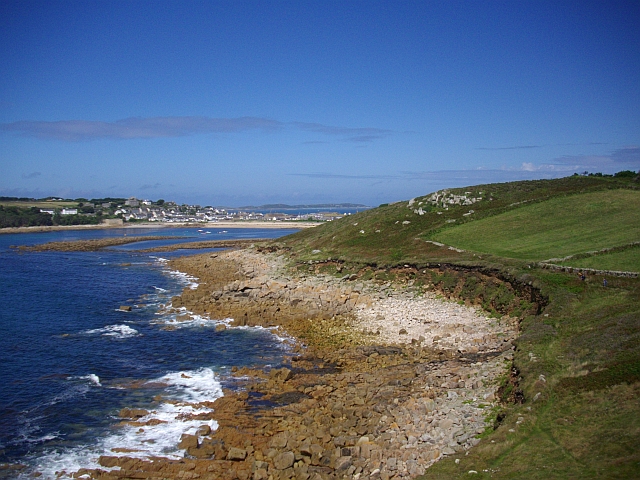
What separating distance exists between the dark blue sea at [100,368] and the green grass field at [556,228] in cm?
1750

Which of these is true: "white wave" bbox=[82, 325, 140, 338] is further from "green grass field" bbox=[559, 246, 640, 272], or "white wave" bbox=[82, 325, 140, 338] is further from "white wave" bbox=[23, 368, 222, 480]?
"green grass field" bbox=[559, 246, 640, 272]

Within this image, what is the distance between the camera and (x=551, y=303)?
2194cm

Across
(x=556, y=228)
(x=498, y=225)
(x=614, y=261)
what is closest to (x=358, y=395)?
(x=614, y=261)

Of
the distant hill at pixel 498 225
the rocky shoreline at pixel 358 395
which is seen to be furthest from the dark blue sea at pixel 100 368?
the distant hill at pixel 498 225

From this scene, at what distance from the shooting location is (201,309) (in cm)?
3622

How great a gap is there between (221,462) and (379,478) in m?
4.85

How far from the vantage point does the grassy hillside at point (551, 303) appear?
1091 cm

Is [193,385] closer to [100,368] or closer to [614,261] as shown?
[100,368]

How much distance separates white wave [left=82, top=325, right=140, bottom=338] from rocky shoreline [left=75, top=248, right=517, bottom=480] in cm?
540

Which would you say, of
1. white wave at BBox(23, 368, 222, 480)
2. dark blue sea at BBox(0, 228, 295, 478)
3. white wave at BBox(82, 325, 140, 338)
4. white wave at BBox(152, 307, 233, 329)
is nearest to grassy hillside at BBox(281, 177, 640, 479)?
white wave at BBox(23, 368, 222, 480)

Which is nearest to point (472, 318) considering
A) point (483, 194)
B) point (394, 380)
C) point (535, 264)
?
point (535, 264)

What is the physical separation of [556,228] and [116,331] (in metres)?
31.8

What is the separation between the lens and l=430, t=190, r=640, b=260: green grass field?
31438 mm

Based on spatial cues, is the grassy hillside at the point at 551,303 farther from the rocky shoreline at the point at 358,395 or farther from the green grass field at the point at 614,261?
the rocky shoreline at the point at 358,395
